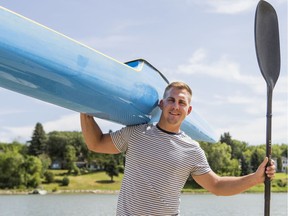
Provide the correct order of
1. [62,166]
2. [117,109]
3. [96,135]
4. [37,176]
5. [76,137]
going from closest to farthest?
[96,135] < [117,109] < [37,176] < [62,166] < [76,137]

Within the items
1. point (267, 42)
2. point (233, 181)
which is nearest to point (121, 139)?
point (233, 181)

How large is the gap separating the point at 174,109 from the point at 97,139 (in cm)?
62

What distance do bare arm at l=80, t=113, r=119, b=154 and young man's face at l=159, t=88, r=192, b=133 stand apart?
0.40m

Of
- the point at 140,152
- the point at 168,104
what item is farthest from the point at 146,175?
the point at 168,104

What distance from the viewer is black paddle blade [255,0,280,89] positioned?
172 inches

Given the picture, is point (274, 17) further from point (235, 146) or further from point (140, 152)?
point (235, 146)

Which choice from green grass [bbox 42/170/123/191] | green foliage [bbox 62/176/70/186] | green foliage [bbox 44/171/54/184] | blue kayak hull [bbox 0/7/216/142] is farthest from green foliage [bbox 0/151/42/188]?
blue kayak hull [bbox 0/7/216/142]

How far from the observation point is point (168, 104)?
360 cm

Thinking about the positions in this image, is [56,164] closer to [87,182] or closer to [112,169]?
[87,182]

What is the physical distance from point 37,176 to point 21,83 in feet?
216

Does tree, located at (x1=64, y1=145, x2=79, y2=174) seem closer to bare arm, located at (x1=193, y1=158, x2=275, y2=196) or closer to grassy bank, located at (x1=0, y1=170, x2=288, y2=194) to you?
grassy bank, located at (x1=0, y1=170, x2=288, y2=194)

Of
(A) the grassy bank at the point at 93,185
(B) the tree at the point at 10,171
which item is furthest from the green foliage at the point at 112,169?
(B) the tree at the point at 10,171

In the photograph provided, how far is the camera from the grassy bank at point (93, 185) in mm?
69062

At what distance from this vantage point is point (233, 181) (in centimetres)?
361
